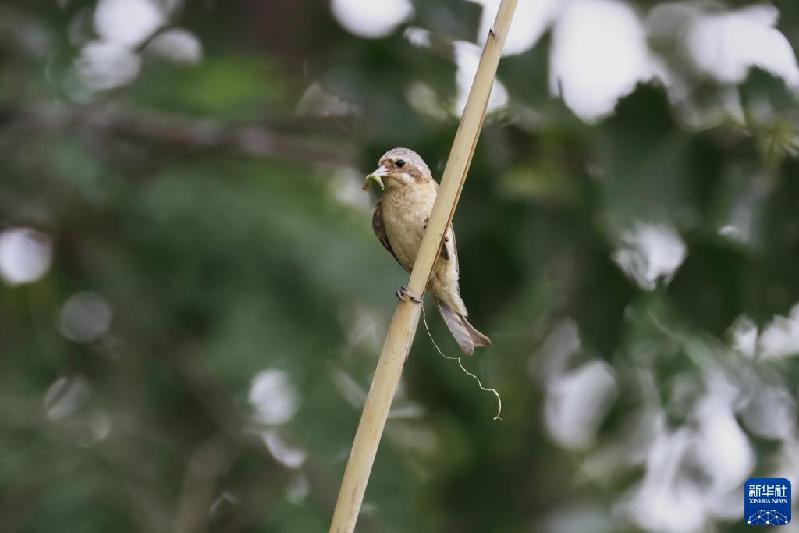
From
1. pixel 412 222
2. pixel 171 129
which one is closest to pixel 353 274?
pixel 171 129

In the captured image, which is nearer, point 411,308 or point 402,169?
point 411,308

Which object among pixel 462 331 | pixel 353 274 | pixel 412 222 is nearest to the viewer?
pixel 462 331

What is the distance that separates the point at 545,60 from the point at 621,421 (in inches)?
53.2

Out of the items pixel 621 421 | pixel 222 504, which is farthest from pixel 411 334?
pixel 222 504

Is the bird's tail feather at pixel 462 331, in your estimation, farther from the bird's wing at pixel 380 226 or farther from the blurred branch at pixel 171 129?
the blurred branch at pixel 171 129

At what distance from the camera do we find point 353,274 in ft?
11.6

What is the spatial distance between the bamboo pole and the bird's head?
421 mm

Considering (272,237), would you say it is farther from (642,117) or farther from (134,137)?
(642,117)

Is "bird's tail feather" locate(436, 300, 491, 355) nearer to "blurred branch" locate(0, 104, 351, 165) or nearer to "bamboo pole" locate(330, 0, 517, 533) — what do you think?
"bamboo pole" locate(330, 0, 517, 533)

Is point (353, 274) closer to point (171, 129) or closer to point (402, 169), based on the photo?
point (171, 129)

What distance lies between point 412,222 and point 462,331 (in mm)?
234

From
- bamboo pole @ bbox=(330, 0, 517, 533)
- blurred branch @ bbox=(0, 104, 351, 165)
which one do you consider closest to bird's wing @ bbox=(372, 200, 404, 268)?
bamboo pole @ bbox=(330, 0, 517, 533)

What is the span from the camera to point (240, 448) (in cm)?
403

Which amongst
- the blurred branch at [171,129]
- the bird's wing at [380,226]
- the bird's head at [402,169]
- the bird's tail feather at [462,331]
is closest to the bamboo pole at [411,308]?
the bird's tail feather at [462,331]
